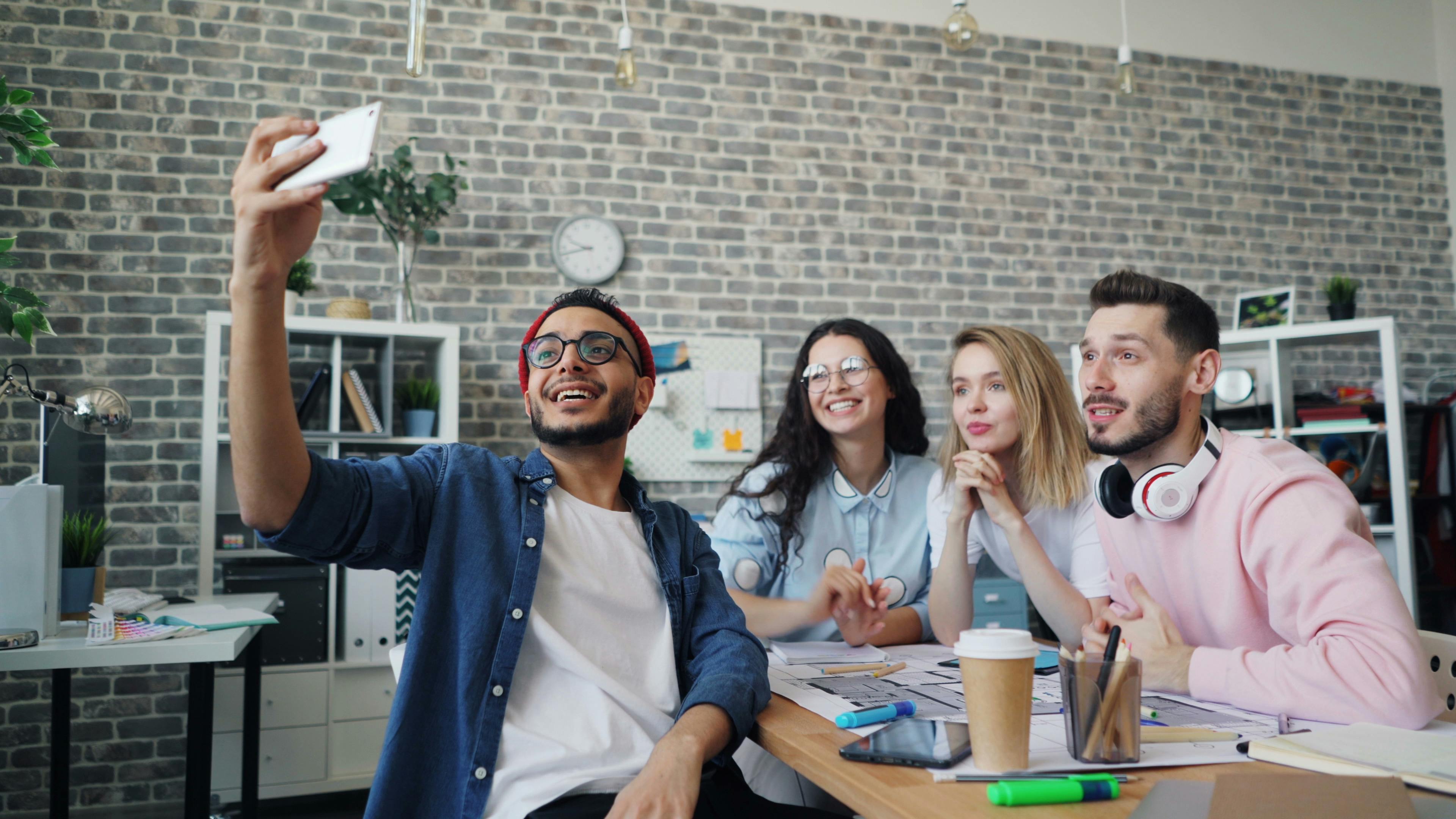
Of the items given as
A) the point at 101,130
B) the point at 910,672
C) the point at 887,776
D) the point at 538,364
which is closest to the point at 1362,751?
the point at 887,776

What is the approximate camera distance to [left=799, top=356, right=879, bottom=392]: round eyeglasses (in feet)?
Result: 7.87

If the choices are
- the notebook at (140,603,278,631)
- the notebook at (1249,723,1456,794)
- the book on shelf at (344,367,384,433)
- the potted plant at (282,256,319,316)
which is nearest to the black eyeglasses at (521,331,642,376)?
the notebook at (1249,723,1456,794)

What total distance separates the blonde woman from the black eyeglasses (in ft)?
2.78

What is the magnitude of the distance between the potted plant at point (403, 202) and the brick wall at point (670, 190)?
0.13 m

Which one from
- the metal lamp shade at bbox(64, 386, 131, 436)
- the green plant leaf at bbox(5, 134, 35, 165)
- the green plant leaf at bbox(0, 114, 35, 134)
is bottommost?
the metal lamp shade at bbox(64, 386, 131, 436)

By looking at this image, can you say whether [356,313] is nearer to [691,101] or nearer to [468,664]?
[691,101]

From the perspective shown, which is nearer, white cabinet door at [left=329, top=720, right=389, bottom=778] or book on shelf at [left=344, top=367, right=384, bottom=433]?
white cabinet door at [left=329, top=720, right=389, bottom=778]

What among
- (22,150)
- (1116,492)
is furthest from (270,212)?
(22,150)

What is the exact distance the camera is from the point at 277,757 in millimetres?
3414

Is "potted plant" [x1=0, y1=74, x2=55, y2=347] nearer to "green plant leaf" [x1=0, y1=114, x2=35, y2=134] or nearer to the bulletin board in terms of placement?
"green plant leaf" [x1=0, y1=114, x2=35, y2=134]

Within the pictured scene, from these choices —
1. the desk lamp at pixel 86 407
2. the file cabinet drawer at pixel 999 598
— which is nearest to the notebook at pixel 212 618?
the desk lamp at pixel 86 407

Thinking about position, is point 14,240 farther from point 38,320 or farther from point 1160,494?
point 1160,494

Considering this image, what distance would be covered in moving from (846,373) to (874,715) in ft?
4.03

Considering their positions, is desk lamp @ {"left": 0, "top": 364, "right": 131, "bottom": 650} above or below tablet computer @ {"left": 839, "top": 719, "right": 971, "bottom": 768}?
above
